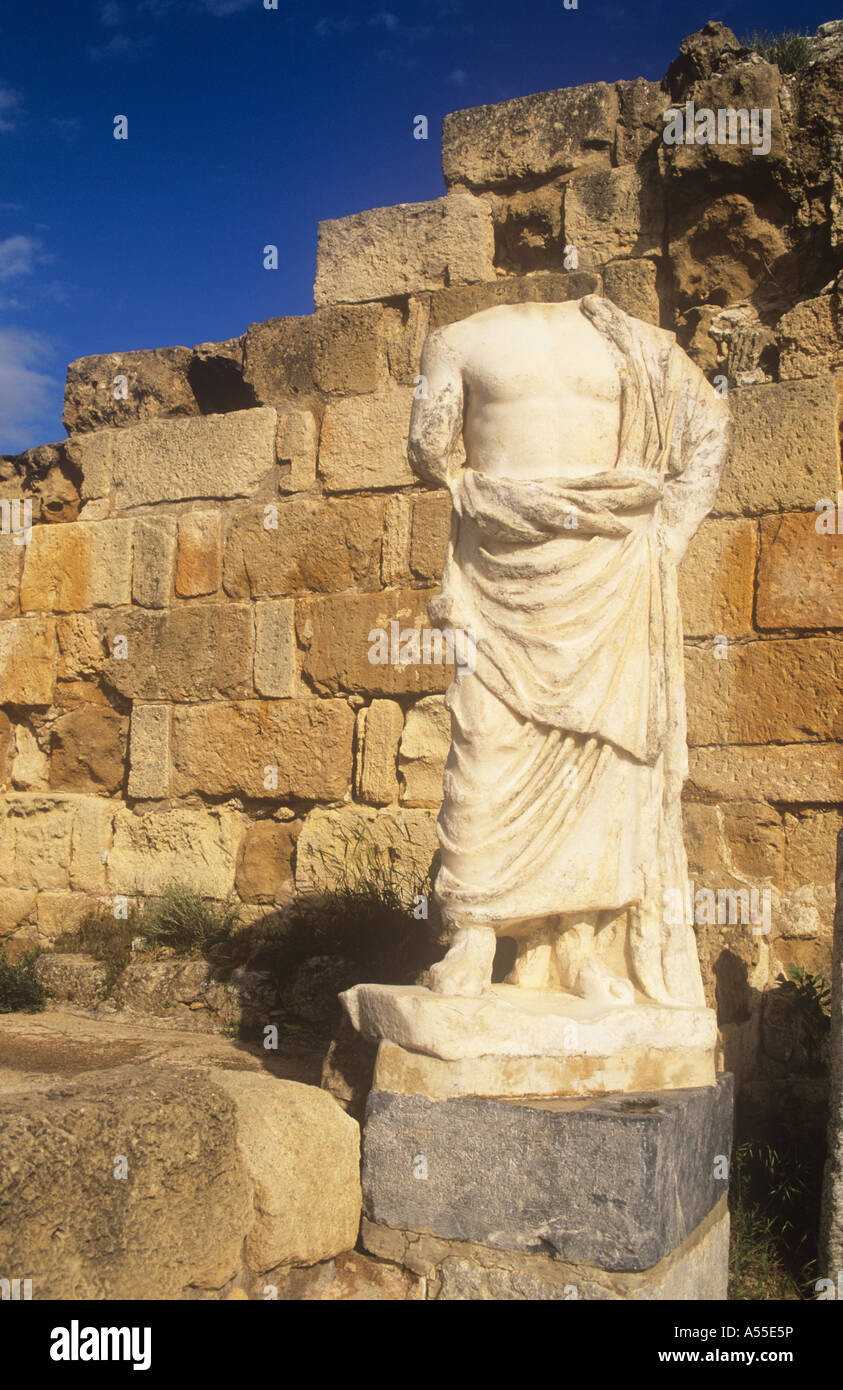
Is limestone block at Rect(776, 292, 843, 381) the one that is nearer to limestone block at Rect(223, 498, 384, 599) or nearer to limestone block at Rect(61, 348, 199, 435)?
limestone block at Rect(223, 498, 384, 599)

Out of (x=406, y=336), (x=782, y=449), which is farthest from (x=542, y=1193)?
(x=406, y=336)

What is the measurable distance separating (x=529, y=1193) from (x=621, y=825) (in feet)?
3.52

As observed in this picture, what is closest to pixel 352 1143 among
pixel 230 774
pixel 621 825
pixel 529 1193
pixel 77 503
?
pixel 529 1193

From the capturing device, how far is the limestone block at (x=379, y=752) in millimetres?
6277

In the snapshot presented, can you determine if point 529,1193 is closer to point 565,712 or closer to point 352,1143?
point 352,1143

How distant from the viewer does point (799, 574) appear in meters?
5.43

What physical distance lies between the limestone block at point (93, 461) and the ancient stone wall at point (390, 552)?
0.02m

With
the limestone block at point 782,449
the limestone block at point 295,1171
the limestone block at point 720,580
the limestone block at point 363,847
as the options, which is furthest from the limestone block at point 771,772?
the limestone block at point 295,1171

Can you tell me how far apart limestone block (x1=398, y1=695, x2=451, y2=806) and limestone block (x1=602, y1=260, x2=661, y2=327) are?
2.14 metres

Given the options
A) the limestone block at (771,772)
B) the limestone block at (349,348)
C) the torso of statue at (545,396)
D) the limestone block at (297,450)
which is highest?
the limestone block at (349,348)

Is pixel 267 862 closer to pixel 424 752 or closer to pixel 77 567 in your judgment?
pixel 424 752

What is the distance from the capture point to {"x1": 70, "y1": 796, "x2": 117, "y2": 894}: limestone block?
274 inches

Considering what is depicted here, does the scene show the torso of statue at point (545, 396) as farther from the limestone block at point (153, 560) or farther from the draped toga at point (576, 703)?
the limestone block at point (153, 560)

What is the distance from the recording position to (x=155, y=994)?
5855 mm
